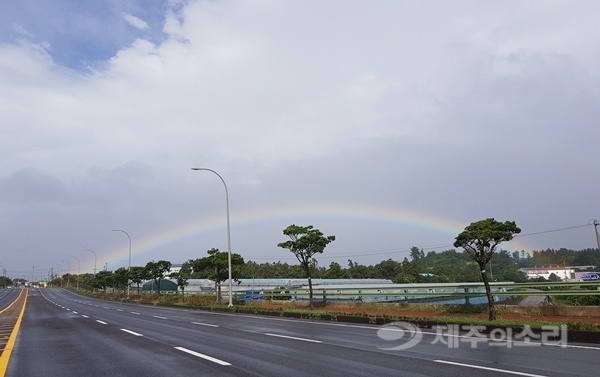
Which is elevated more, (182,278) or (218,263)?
(218,263)

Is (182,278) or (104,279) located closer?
(182,278)

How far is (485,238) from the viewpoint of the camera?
1597cm

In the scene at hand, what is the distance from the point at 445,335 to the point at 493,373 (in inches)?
253

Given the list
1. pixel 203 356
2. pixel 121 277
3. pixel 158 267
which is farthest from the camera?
pixel 121 277

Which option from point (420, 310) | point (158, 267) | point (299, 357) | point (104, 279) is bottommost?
point (104, 279)

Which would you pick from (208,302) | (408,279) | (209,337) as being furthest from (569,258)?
(209,337)

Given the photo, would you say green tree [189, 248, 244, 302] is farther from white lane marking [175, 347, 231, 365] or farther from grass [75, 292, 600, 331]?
white lane marking [175, 347, 231, 365]

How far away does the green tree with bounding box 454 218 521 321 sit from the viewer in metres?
15.7

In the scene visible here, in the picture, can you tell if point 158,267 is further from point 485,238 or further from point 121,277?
point 485,238

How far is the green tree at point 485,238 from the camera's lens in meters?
15.7

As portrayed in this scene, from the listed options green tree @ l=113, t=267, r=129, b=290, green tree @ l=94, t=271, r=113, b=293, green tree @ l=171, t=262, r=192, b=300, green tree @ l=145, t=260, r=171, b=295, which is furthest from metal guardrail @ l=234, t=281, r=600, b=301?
green tree @ l=94, t=271, r=113, b=293

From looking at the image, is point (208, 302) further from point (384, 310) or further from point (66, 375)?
point (66, 375)

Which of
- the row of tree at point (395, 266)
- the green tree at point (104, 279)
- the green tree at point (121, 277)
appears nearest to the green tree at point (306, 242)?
the row of tree at point (395, 266)

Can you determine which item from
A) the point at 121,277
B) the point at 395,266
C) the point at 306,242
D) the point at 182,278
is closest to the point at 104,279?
the point at 121,277
